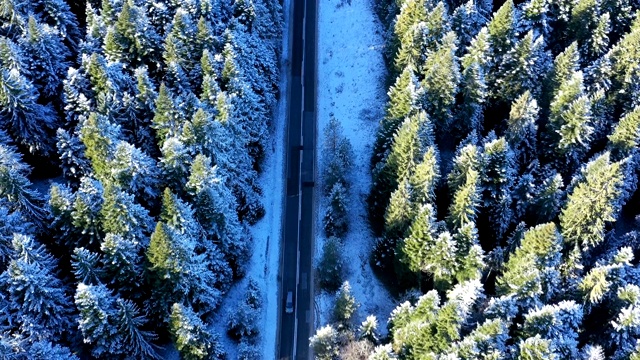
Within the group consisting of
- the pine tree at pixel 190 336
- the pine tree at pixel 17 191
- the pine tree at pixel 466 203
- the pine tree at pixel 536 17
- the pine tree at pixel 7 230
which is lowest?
Answer: the pine tree at pixel 7 230

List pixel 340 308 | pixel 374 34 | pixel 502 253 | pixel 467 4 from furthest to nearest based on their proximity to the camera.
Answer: pixel 374 34, pixel 467 4, pixel 502 253, pixel 340 308

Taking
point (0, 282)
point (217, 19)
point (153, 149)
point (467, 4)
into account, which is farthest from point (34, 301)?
point (467, 4)

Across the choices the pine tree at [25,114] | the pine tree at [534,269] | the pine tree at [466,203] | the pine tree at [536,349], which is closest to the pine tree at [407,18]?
the pine tree at [466,203]

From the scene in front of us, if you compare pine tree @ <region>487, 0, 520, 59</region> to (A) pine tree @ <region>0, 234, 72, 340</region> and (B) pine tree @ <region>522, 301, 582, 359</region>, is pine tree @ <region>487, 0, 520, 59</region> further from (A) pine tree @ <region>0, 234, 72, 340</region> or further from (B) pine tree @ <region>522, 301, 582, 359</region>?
(A) pine tree @ <region>0, 234, 72, 340</region>

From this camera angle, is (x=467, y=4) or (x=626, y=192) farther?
(x=467, y=4)

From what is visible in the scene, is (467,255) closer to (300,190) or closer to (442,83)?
(442,83)

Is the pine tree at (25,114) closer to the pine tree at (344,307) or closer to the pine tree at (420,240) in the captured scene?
the pine tree at (344,307)

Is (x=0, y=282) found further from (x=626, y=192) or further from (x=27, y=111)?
(x=626, y=192)
